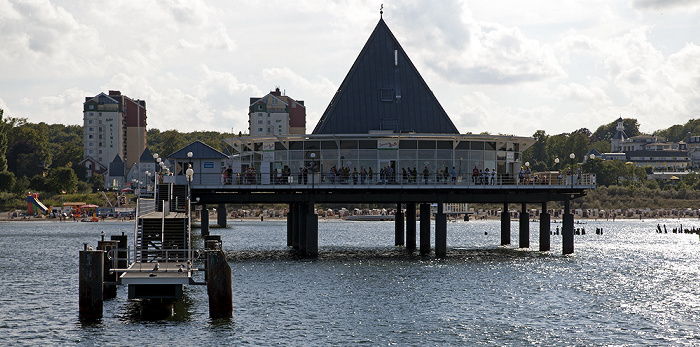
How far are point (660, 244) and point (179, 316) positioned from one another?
2990 inches

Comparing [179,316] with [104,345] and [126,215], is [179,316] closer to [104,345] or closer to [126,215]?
[104,345]

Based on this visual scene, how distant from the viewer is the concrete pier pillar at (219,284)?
3831 cm

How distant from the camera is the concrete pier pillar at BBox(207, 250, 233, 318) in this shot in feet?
126

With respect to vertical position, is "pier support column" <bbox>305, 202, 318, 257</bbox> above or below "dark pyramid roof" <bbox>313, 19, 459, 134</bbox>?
below

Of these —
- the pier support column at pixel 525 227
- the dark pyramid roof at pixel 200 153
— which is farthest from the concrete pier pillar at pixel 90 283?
the pier support column at pixel 525 227

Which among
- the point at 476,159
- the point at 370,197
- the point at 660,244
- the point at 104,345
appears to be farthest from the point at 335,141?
the point at 660,244

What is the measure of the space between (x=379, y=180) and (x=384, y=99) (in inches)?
592

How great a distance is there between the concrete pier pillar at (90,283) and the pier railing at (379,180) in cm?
2578

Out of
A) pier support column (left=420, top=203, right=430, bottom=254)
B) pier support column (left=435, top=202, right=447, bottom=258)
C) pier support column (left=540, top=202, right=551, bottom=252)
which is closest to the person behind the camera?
pier support column (left=435, top=202, right=447, bottom=258)

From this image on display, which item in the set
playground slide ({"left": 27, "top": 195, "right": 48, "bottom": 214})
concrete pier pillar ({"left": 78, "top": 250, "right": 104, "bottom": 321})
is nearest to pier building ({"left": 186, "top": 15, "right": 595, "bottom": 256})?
concrete pier pillar ({"left": 78, "top": 250, "right": 104, "bottom": 321})

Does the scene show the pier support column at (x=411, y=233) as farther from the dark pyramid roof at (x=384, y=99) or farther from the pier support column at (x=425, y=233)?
the dark pyramid roof at (x=384, y=99)

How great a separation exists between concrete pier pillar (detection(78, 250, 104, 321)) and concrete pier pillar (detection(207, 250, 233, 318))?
16.8 ft

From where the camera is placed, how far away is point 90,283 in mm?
38562

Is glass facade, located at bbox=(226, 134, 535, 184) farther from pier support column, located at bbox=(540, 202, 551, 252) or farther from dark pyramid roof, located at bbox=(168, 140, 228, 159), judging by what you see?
pier support column, located at bbox=(540, 202, 551, 252)
